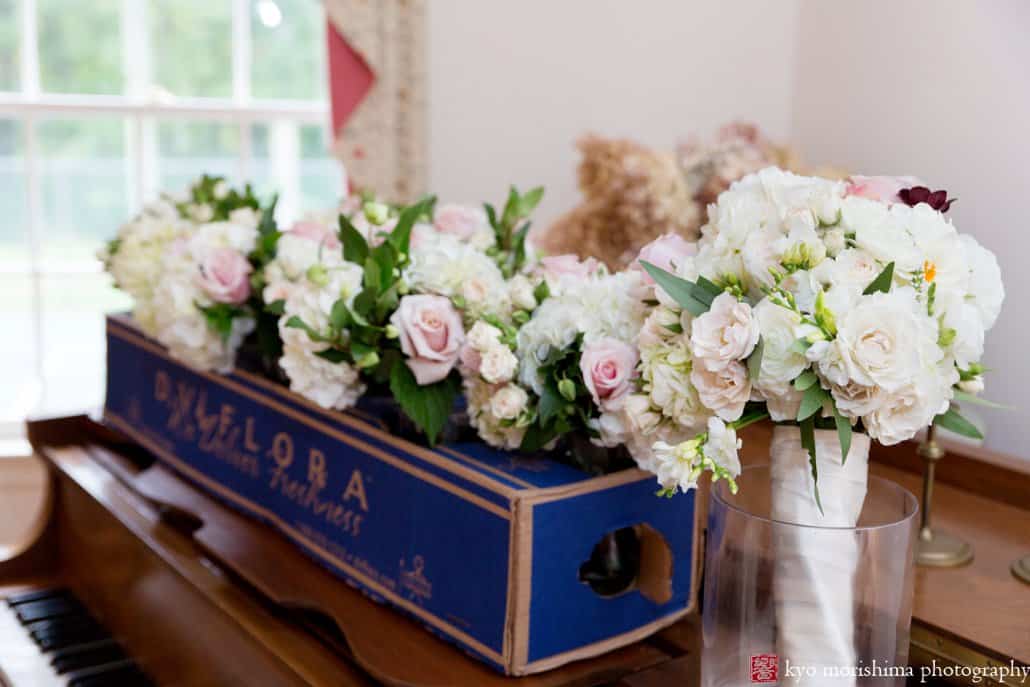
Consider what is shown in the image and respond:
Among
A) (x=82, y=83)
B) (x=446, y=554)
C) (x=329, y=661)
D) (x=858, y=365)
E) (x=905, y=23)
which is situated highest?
(x=905, y=23)

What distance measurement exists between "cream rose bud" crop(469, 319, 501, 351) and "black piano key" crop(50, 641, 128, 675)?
0.84 meters

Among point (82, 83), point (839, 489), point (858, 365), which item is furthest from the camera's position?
point (82, 83)

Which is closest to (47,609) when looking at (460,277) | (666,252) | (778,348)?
(460,277)

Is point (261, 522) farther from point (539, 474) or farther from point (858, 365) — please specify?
point (858, 365)

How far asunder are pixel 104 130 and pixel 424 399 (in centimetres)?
245

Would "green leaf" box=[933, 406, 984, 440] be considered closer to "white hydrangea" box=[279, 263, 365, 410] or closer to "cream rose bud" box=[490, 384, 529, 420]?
"cream rose bud" box=[490, 384, 529, 420]

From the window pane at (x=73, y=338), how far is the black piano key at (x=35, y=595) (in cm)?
158

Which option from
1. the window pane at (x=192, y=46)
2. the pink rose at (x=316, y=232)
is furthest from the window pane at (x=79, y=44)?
the pink rose at (x=316, y=232)

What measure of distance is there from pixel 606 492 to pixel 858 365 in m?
0.32

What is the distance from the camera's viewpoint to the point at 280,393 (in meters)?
1.31

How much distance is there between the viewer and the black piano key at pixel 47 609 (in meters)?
1.61

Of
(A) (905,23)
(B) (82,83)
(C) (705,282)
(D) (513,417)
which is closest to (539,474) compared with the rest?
(D) (513,417)

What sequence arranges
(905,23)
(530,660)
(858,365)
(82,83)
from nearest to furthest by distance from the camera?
(858,365), (530,660), (905,23), (82,83)

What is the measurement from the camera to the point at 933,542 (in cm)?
116
